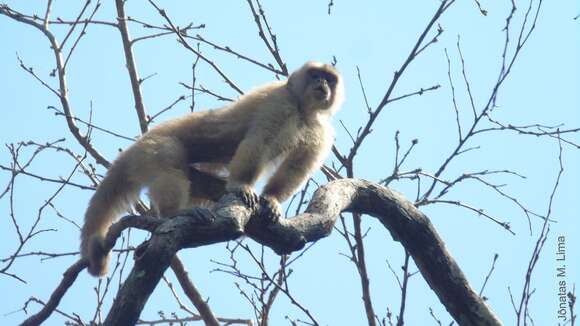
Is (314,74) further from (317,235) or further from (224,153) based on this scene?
(317,235)

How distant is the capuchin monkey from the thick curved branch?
1069 millimetres

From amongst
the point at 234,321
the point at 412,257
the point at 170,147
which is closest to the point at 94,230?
the point at 170,147

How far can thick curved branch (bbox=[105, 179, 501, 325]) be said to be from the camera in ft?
11.7

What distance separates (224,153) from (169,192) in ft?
3.65

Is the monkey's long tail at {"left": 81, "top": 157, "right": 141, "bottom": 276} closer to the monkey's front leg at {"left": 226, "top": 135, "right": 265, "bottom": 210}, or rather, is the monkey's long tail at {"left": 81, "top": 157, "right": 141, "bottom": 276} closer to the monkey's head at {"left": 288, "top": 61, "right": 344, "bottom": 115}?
the monkey's front leg at {"left": 226, "top": 135, "right": 265, "bottom": 210}

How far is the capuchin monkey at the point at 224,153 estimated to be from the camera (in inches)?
258

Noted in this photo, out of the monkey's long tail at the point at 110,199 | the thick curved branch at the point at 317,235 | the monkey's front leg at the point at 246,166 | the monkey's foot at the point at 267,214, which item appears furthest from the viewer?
the monkey's long tail at the point at 110,199

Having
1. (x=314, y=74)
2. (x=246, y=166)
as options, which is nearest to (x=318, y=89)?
(x=314, y=74)

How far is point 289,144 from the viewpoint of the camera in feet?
22.8

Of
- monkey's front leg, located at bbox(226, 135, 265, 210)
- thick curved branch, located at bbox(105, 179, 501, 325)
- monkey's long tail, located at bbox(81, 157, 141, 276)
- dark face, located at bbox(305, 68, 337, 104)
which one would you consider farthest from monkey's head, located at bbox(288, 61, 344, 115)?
thick curved branch, located at bbox(105, 179, 501, 325)

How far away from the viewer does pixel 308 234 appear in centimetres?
495

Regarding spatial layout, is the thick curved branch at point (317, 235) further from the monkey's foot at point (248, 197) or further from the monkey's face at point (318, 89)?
the monkey's face at point (318, 89)

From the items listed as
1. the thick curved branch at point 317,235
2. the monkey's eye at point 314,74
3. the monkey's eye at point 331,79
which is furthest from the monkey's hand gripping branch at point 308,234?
the monkey's eye at point 331,79

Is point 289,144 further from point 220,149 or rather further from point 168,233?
point 168,233
